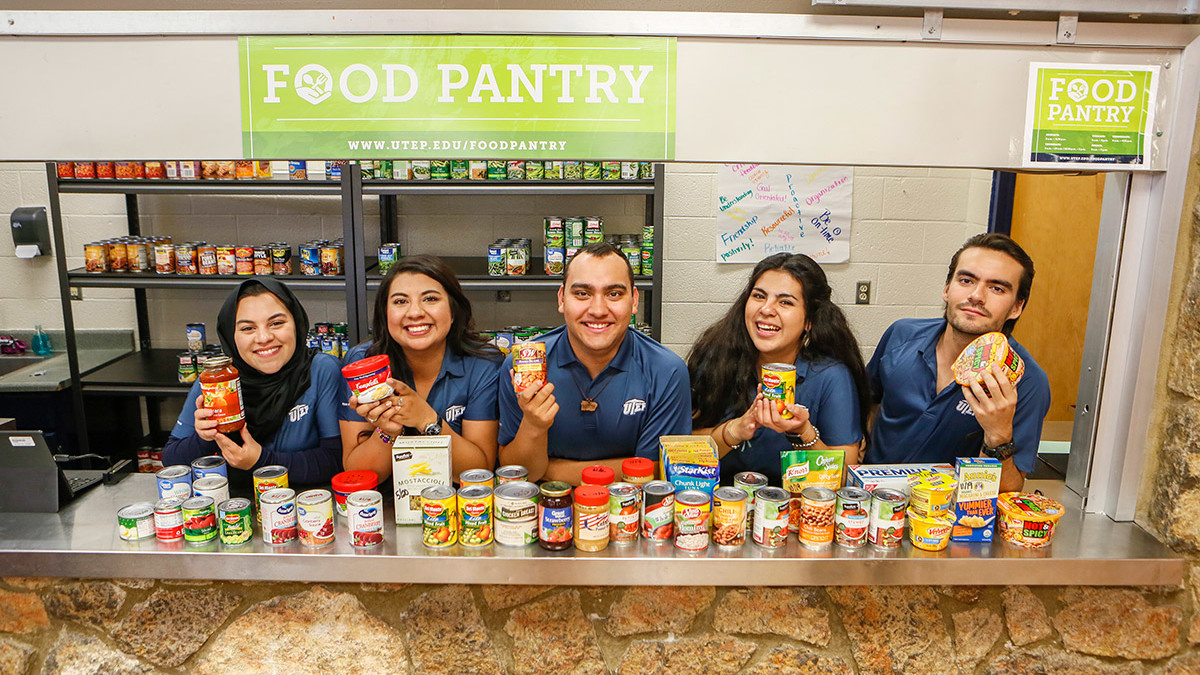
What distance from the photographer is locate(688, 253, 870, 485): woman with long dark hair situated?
215cm

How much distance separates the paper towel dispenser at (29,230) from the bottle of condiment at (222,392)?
10.6 ft

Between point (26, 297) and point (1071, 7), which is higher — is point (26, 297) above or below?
below

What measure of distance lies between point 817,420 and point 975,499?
51 centimetres

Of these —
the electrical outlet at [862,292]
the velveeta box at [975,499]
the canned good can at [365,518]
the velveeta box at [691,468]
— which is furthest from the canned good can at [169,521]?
the electrical outlet at [862,292]

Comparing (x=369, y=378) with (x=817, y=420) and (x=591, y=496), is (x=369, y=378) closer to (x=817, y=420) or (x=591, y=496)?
(x=591, y=496)

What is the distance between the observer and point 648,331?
4.00m

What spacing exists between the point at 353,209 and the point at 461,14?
2.36 meters

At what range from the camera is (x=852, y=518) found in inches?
65.9

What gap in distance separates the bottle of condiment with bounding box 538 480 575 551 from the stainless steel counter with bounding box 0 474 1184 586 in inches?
0.9

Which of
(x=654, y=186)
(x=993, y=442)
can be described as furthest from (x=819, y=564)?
(x=654, y=186)

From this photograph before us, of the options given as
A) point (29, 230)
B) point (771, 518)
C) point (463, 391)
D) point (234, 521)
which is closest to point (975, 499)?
point (771, 518)

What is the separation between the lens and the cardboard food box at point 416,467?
1725 millimetres

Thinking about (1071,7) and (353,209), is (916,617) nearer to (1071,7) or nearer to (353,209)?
(1071,7)

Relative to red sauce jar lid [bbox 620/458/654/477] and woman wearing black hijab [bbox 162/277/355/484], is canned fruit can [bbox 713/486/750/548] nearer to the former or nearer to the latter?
red sauce jar lid [bbox 620/458/654/477]
